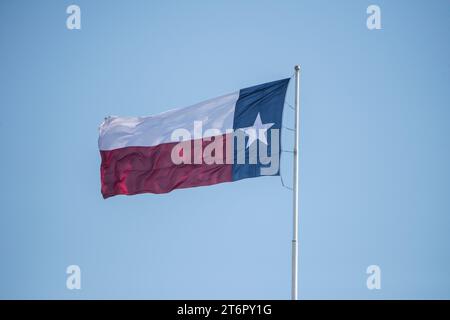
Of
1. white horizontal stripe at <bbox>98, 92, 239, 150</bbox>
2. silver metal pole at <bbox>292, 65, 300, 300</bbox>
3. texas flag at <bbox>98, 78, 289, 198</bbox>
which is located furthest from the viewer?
white horizontal stripe at <bbox>98, 92, 239, 150</bbox>

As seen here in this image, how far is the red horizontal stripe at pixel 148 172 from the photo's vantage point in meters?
38.7

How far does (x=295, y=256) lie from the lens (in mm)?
34125

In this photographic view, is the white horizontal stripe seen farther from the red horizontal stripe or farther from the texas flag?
the red horizontal stripe

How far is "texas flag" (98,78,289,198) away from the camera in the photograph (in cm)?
3716

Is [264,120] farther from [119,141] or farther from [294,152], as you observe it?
[119,141]

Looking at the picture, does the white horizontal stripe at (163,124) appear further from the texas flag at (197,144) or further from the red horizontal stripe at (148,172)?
the red horizontal stripe at (148,172)

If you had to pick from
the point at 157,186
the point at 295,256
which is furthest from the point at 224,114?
the point at 295,256

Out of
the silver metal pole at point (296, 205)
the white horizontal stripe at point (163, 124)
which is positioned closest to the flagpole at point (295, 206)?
the silver metal pole at point (296, 205)

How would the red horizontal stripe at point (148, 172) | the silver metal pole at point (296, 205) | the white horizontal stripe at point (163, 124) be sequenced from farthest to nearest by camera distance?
the white horizontal stripe at point (163, 124) → the red horizontal stripe at point (148, 172) → the silver metal pole at point (296, 205)

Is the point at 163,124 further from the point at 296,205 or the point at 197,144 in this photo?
the point at 296,205

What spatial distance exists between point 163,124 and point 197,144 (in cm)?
212

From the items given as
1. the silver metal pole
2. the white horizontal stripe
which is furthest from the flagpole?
the white horizontal stripe

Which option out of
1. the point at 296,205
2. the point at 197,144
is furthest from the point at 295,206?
the point at 197,144
